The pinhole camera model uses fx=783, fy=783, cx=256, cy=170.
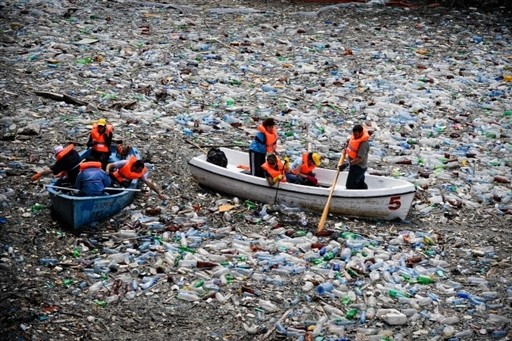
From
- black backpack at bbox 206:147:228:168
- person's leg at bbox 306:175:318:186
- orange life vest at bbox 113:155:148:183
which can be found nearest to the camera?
orange life vest at bbox 113:155:148:183

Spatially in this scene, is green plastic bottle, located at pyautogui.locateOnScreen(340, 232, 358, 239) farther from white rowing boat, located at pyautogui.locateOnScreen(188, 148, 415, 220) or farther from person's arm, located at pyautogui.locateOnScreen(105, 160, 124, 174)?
person's arm, located at pyautogui.locateOnScreen(105, 160, 124, 174)

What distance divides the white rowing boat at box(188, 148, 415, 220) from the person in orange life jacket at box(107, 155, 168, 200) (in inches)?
31.3

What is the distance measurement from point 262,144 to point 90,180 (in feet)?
8.94

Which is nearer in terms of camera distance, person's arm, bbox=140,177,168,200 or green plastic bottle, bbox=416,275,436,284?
green plastic bottle, bbox=416,275,436,284

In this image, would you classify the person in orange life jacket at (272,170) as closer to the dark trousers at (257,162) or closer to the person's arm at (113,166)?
the dark trousers at (257,162)

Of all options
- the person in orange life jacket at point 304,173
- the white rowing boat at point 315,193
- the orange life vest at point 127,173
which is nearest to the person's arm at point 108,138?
the orange life vest at point 127,173

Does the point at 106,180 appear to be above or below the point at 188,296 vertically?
above

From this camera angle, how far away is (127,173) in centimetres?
1127

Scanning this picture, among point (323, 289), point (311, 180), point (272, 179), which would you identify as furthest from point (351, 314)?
point (311, 180)

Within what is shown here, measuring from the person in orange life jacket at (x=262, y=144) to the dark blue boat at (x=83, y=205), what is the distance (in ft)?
6.38

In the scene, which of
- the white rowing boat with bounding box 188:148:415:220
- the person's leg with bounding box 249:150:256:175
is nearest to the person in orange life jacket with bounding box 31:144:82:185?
the white rowing boat with bounding box 188:148:415:220

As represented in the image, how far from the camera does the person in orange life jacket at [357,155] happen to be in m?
11.6

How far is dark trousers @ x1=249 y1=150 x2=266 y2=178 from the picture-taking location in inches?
472

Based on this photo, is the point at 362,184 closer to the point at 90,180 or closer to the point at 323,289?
the point at 323,289
